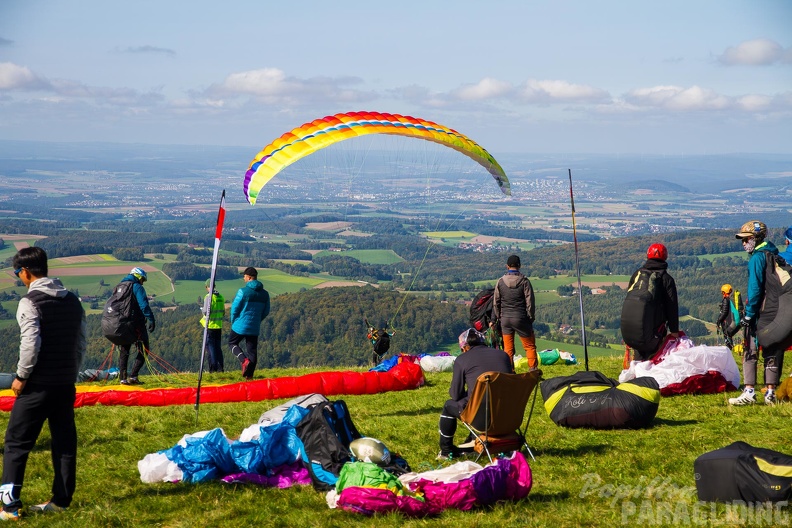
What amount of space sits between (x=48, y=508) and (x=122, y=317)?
24.3 ft

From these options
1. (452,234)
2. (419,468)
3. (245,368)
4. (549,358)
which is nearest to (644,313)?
(419,468)

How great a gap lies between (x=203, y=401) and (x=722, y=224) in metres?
127

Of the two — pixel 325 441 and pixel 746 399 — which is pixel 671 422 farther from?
pixel 325 441

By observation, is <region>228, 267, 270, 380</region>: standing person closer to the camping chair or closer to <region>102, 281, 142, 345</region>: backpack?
<region>102, 281, 142, 345</region>: backpack

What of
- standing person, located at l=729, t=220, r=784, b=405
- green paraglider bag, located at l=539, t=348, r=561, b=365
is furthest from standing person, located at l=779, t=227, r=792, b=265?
green paraglider bag, located at l=539, t=348, r=561, b=365

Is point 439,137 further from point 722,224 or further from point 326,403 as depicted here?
point 722,224

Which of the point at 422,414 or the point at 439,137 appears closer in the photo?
the point at 422,414

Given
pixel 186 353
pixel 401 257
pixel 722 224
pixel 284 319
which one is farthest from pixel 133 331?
pixel 722 224

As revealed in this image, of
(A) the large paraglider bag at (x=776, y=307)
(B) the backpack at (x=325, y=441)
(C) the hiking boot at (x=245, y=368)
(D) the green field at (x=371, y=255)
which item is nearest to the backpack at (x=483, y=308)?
(C) the hiking boot at (x=245, y=368)

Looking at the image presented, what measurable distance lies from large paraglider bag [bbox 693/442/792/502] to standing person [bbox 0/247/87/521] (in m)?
5.37

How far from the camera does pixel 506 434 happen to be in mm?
7832

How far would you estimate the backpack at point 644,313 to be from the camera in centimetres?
1092

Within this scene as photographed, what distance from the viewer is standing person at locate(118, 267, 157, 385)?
13648mm

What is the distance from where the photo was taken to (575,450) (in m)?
8.43
